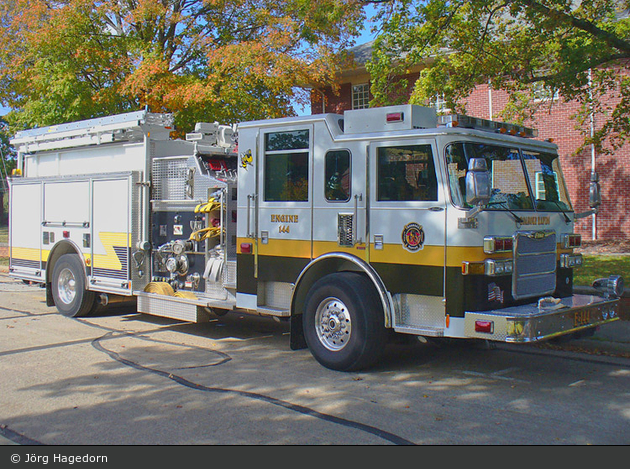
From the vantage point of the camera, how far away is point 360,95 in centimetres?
2444

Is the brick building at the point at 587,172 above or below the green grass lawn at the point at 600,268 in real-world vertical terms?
above

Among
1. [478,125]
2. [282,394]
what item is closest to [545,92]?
[478,125]

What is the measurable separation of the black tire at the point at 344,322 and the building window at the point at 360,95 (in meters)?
18.0

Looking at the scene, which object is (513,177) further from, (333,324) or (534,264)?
(333,324)

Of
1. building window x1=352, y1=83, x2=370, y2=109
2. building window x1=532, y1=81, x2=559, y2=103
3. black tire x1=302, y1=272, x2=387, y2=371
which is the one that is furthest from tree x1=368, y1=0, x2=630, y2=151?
building window x1=352, y1=83, x2=370, y2=109

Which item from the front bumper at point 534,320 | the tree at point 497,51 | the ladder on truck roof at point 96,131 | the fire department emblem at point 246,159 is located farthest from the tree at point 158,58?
the front bumper at point 534,320

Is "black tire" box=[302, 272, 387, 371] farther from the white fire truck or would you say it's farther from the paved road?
the paved road

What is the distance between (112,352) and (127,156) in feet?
10.7

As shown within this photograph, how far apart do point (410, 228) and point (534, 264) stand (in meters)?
1.39

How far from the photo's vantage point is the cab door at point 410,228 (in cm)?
626

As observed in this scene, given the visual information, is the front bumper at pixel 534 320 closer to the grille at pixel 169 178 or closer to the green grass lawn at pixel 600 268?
the green grass lawn at pixel 600 268

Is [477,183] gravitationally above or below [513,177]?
below

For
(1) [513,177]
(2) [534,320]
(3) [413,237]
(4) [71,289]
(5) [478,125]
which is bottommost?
(4) [71,289]

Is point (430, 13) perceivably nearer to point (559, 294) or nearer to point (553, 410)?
point (559, 294)
